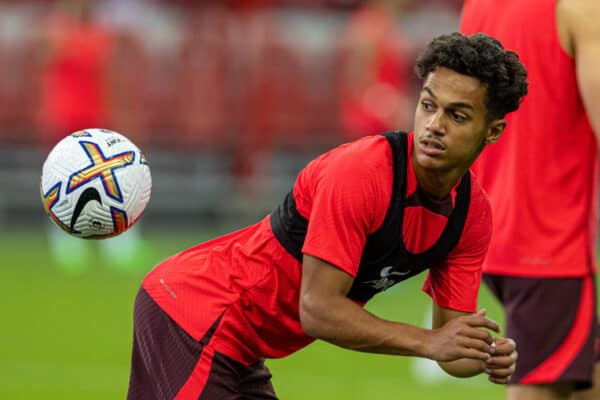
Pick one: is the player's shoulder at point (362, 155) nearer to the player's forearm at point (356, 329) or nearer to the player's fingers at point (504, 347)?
the player's forearm at point (356, 329)

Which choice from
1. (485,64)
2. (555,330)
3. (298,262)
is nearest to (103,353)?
(555,330)

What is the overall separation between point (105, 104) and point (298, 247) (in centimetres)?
969

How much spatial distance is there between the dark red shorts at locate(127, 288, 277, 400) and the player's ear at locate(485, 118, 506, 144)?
1118 mm

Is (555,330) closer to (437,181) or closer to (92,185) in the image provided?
(437,181)

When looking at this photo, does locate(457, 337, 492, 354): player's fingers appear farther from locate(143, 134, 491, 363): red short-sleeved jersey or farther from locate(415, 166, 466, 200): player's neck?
locate(415, 166, 466, 200): player's neck

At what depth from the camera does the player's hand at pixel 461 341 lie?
3.65 metres

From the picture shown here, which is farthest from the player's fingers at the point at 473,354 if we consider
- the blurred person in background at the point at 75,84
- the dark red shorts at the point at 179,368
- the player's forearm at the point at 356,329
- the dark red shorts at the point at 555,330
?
the blurred person in background at the point at 75,84

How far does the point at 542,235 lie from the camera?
4.81 meters

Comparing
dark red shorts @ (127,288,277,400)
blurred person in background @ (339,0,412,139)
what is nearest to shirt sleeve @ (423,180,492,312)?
dark red shorts @ (127,288,277,400)

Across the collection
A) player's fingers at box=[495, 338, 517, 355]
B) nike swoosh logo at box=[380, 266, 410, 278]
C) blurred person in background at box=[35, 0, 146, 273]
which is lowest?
blurred person in background at box=[35, 0, 146, 273]

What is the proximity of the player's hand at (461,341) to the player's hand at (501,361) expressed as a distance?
0.07 m

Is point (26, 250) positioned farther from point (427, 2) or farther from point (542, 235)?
point (542, 235)

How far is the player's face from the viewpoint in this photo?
12.0ft

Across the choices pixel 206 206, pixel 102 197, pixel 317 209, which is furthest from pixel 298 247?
pixel 206 206
